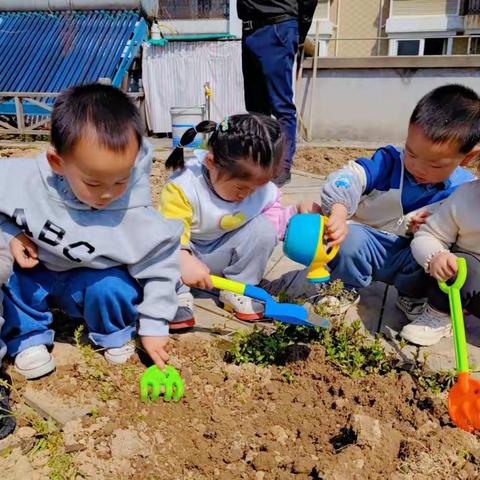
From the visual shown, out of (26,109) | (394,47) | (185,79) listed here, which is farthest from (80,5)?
(394,47)

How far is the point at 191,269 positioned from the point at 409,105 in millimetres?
6173

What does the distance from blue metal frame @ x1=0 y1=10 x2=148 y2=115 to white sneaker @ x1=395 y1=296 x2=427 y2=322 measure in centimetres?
646

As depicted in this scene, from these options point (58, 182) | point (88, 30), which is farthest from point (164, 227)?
point (88, 30)

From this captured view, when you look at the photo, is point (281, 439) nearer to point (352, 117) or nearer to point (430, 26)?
point (352, 117)

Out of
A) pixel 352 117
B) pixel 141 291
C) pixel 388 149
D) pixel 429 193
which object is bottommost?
pixel 352 117

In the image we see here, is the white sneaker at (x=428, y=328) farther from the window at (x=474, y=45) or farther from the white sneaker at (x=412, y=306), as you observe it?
the window at (x=474, y=45)

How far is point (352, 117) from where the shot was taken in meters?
7.50

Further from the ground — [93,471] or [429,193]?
[429,193]

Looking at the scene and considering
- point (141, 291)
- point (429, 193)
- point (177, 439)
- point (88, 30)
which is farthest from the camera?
point (88, 30)

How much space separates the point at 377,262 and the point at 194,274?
78 cm

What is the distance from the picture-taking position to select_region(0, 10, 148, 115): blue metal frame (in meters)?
8.04

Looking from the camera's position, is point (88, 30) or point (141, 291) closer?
point (141, 291)

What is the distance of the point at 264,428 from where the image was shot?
1514 mm

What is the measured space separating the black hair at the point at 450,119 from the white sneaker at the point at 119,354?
1.28m
